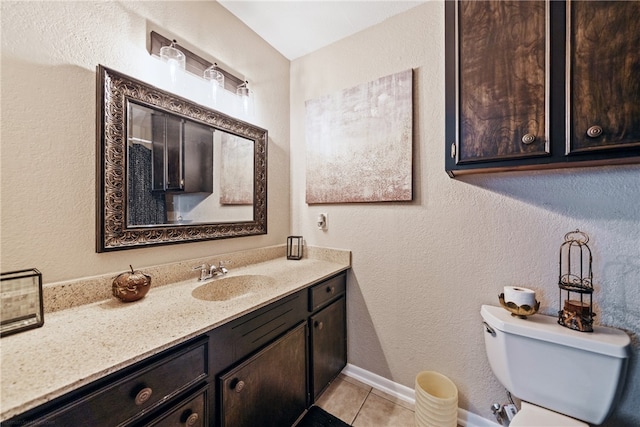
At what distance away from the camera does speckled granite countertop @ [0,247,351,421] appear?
1.74 feet

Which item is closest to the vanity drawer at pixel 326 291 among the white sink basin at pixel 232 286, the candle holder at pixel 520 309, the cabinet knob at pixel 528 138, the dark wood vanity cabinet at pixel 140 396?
the white sink basin at pixel 232 286

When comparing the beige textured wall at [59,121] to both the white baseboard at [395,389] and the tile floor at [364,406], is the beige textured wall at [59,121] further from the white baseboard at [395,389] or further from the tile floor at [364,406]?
the white baseboard at [395,389]

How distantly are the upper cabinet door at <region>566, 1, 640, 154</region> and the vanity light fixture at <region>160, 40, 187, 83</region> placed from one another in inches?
65.8

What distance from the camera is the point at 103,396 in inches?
23.6

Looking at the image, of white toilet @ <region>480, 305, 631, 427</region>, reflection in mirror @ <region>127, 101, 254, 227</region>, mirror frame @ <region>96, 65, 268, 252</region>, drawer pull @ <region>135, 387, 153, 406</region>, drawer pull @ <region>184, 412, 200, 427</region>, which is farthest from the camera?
reflection in mirror @ <region>127, 101, 254, 227</region>

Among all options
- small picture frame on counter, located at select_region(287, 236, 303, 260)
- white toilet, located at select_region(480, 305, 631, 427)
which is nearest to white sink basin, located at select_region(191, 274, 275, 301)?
small picture frame on counter, located at select_region(287, 236, 303, 260)

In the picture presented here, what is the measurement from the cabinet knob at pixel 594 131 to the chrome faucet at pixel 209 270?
5.66 ft

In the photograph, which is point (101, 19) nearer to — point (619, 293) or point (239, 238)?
point (239, 238)

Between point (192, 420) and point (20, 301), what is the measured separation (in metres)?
0.69

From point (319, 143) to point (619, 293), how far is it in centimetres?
172

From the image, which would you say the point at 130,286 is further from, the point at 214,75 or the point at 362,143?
the point at 362,143

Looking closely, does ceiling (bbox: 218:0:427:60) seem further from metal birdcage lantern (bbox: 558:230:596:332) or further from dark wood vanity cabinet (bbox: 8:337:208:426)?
dark wood vanity cabinet (bbox: 8:337:208:426)

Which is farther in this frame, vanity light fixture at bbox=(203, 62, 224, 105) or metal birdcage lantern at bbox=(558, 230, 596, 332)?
vanity light fixture at bbox=(203, 62, 224, 105)

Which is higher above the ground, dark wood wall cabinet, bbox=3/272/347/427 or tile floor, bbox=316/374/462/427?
dark wood wall cabinet, bbox=3/272/347/427
